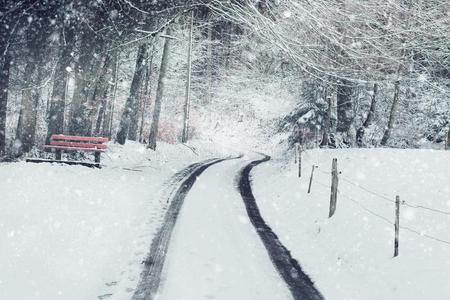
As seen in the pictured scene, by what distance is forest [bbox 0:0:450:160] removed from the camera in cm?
867

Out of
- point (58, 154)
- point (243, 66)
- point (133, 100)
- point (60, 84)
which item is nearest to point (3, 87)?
point (60, 84)

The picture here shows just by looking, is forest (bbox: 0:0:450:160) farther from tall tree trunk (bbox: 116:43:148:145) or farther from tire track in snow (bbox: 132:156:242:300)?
tire track in snow (bbox: 132:156:242:300)

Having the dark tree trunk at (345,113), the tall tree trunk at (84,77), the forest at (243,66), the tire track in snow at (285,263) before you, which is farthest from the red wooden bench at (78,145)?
the dark tree trunk at (345,113)

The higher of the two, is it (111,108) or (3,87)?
(111,108)

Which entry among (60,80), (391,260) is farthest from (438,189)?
(60,80)

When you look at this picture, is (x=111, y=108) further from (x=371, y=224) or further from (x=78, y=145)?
(x=371, y=224)

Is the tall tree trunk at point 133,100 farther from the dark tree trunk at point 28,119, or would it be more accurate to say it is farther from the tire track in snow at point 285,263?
the tire track in snow at point 285,263

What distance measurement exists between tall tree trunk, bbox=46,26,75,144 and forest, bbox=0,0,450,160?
58 mm

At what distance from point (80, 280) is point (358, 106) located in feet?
66.4

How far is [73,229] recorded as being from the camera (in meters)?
8.73

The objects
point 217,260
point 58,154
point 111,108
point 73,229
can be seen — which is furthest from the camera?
point 111,108

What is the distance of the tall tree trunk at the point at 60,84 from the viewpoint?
16.4 metres

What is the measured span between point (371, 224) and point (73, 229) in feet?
21.4

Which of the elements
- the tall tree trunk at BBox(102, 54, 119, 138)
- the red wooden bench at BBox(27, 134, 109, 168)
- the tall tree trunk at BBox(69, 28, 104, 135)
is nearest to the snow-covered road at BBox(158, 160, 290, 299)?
the red wooden bench at BBox(27, 134, 109, 168)
